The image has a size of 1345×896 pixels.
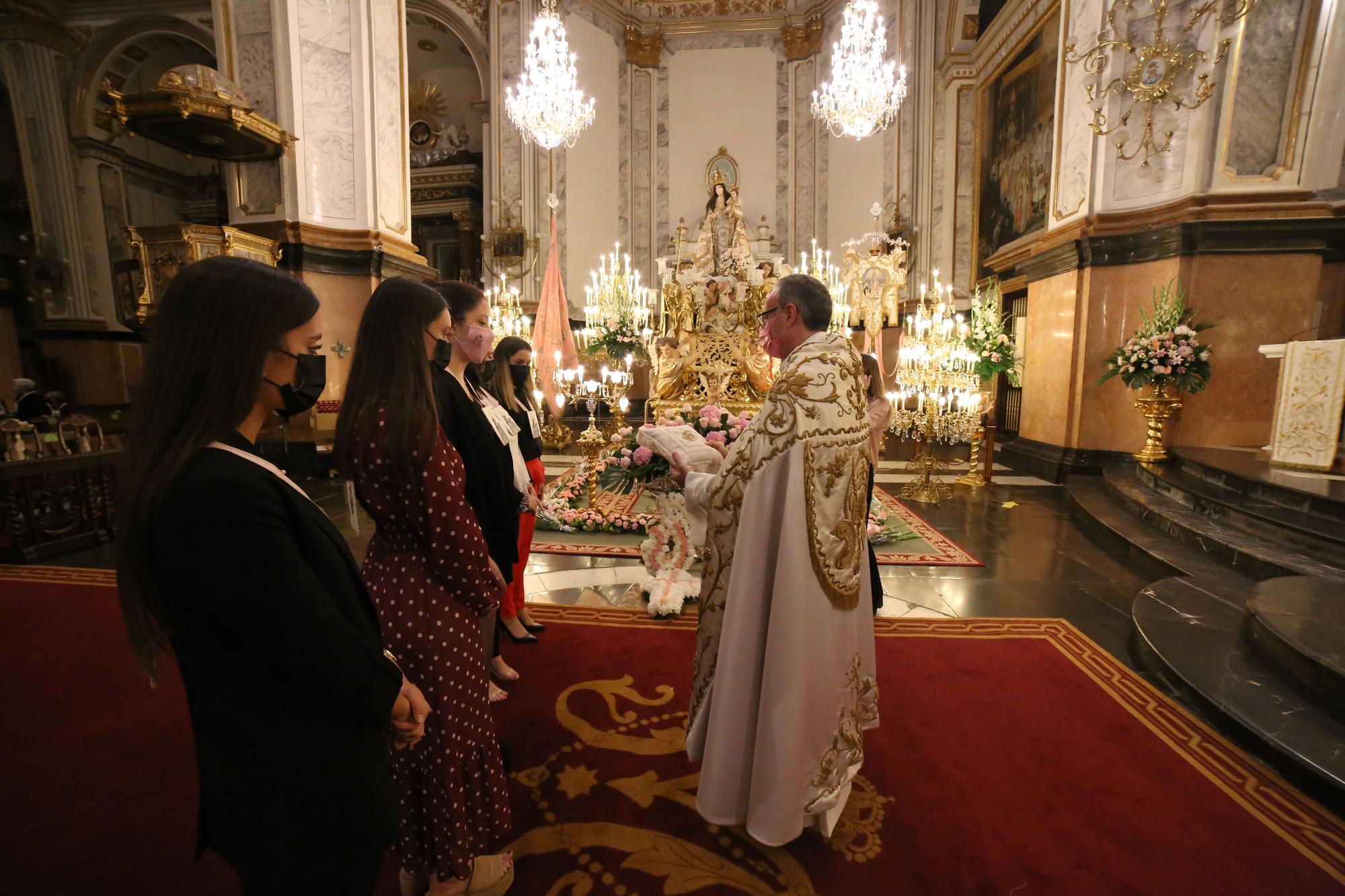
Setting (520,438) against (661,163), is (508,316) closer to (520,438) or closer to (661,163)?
(661,163)

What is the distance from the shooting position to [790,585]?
1.82m

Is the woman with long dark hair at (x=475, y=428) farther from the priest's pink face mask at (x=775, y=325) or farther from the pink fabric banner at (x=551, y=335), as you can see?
the pink fabric banner at (x=551, y=335)

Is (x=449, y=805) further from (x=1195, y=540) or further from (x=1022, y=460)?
(x=1022, y=460)

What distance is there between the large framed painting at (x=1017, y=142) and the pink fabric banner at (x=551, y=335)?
299 inches

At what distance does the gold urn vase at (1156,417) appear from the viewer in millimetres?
6578

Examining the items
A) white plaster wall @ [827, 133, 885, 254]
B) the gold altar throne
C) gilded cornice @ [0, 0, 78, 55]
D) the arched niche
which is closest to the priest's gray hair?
the gold altar throne

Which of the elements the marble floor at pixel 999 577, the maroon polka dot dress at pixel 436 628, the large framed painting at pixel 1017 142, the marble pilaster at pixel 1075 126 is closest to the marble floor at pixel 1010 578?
the marble floor at pixel 999 577

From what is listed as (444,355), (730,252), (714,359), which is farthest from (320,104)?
(444,355)

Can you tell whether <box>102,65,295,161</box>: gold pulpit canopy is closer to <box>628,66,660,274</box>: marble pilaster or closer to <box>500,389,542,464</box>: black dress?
<box>500,389,542,464</box>: black dress

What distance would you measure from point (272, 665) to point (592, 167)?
47.1 ft

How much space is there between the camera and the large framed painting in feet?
31.2

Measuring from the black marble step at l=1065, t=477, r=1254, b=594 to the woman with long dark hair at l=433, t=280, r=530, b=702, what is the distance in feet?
15.6

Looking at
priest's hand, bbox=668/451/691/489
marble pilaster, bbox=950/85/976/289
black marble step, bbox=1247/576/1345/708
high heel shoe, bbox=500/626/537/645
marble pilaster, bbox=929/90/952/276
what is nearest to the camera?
priest's hand, bbox=668/451/691/489

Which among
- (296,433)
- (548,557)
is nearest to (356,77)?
(296,433)
